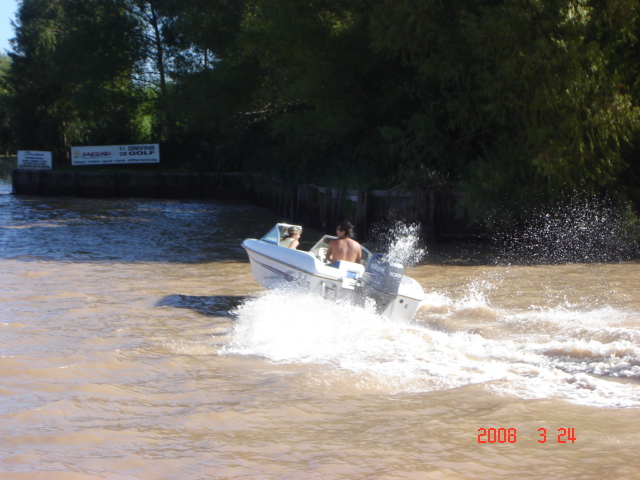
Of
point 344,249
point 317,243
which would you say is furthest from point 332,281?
point 317,243

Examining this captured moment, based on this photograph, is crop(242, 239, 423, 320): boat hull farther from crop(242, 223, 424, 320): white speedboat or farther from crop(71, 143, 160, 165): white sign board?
Answer: crop(71, 143, 160, 165): white sign board

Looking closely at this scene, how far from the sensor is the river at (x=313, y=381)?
511cm

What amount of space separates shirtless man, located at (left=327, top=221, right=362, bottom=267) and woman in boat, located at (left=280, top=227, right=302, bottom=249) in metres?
0.71

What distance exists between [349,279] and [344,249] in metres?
0.91

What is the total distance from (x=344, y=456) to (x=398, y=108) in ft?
52.7

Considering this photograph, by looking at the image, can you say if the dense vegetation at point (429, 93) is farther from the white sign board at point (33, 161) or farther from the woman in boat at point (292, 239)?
the white sign board at point (33, 161)

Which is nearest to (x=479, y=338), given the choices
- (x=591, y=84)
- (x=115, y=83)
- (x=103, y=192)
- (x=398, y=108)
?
(x=591, y=84)

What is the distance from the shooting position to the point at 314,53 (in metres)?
20.3

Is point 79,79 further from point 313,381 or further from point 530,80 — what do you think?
point 313,381

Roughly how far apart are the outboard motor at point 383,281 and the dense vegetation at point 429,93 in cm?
745

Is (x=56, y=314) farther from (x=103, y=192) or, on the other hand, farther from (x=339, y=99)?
(x=103, y=192)

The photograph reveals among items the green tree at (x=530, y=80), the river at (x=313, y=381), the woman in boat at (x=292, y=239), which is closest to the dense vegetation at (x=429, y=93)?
the green tree at (x=530, y=80)

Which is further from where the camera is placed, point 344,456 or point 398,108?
point 398,108

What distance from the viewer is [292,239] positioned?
1109 cm
